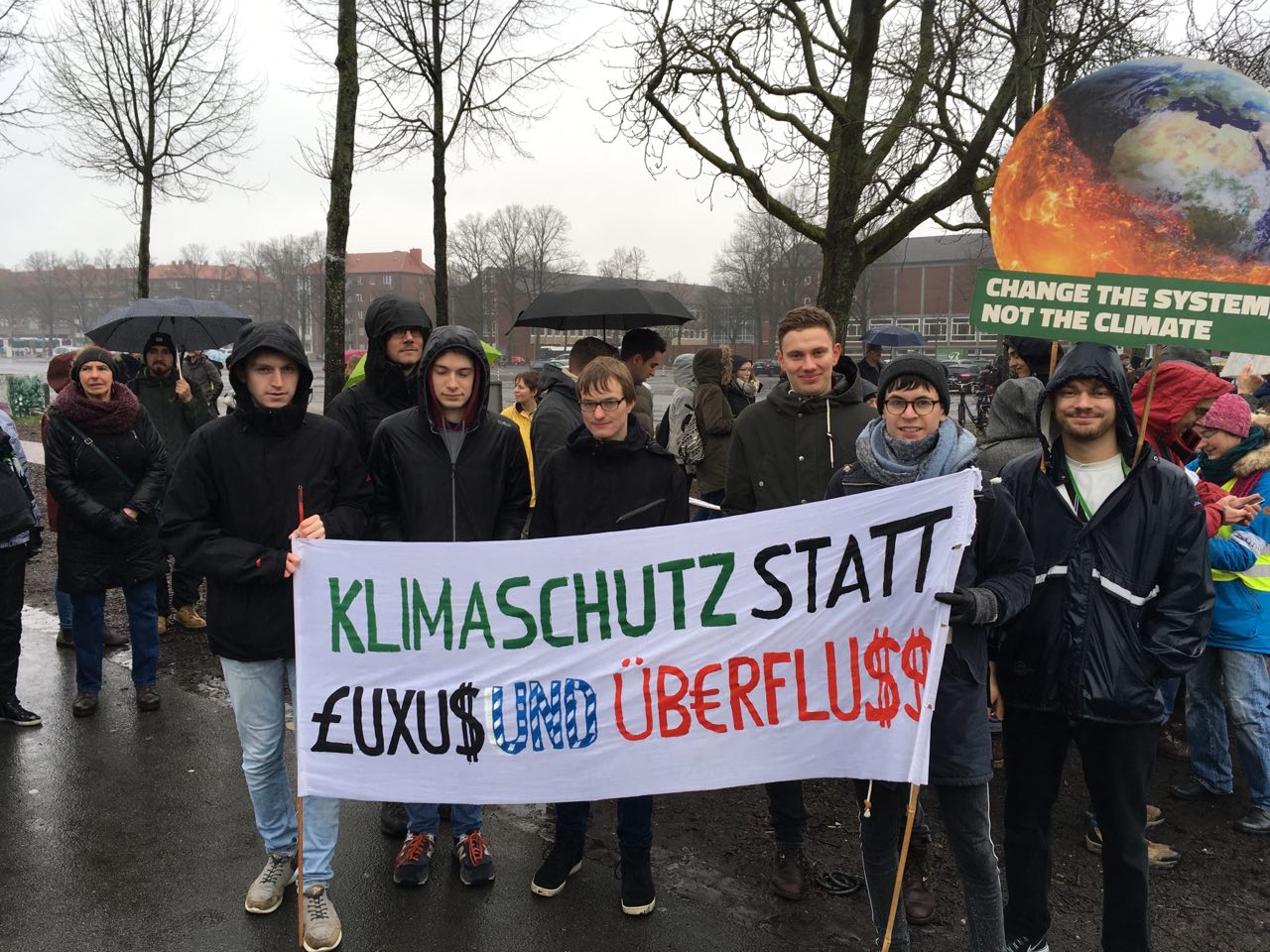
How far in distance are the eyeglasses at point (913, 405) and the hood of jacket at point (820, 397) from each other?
0.65 m

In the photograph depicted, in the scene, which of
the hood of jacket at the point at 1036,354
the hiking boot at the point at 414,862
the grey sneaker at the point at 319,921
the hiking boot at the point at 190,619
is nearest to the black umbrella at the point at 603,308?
the hood of jacket at the point at 1036,354

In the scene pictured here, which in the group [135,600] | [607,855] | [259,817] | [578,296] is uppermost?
[578,296]

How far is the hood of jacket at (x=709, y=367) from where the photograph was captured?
635 cm

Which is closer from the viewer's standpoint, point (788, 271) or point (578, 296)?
point (578, 296)

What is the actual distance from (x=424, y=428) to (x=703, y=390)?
3.19 metres

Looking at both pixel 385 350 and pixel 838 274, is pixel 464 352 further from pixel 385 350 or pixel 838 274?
pixel 838 274

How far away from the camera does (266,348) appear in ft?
10.6

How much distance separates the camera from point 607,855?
3.69 meters

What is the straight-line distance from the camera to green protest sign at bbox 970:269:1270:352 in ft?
9.40

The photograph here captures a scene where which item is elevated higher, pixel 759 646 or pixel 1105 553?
pixel 1105 553

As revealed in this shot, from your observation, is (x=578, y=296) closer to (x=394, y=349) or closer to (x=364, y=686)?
(x=394, y=349)

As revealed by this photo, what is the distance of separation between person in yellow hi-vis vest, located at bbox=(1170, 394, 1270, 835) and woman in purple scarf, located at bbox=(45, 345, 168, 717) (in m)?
5.39

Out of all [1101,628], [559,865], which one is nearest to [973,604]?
[1101,628]

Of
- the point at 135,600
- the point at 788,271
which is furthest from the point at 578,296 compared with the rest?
the point at 788,271
